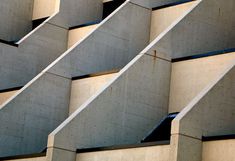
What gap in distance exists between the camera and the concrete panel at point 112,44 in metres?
32.8

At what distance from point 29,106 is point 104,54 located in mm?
3896

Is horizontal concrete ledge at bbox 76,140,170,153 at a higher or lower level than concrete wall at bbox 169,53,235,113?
lower

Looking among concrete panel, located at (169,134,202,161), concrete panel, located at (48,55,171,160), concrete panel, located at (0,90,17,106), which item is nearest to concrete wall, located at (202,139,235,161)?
concrete panel, located at (169,134,202,161)

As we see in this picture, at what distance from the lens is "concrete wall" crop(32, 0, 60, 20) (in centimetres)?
3947

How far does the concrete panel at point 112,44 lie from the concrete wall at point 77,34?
2.32 metres

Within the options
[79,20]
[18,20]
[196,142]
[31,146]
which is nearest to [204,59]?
[196,142]

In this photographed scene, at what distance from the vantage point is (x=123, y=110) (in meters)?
28.8

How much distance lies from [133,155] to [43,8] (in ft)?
51.7

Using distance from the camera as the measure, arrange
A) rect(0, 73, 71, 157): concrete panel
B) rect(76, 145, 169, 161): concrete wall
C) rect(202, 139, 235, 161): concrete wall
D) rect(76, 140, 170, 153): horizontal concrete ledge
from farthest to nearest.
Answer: rect(0, 73, 71, 157): concrete panel < rect(76, 140, 170, 153): horizontal concrete ledge < rect(76, 145, 169, 161): concrete wall < rect(202, 139, 235, 161): concrete wall

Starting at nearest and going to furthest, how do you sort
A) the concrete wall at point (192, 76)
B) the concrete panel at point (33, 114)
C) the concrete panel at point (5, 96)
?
the concrete wall at point (192, 76), the concrete panel at point (33, 114), the concrete panel at point (5, 96)

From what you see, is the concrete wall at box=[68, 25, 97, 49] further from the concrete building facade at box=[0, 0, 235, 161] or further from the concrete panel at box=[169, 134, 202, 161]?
the concrete panel at box=[169, 134, 202, 161]

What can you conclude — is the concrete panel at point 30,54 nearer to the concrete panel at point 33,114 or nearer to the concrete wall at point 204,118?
the concrete panel at point 33,114

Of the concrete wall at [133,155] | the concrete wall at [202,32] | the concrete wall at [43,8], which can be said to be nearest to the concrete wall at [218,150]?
the concrete wall at [133,155]

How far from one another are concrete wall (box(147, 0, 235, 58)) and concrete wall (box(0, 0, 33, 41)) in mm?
11270
